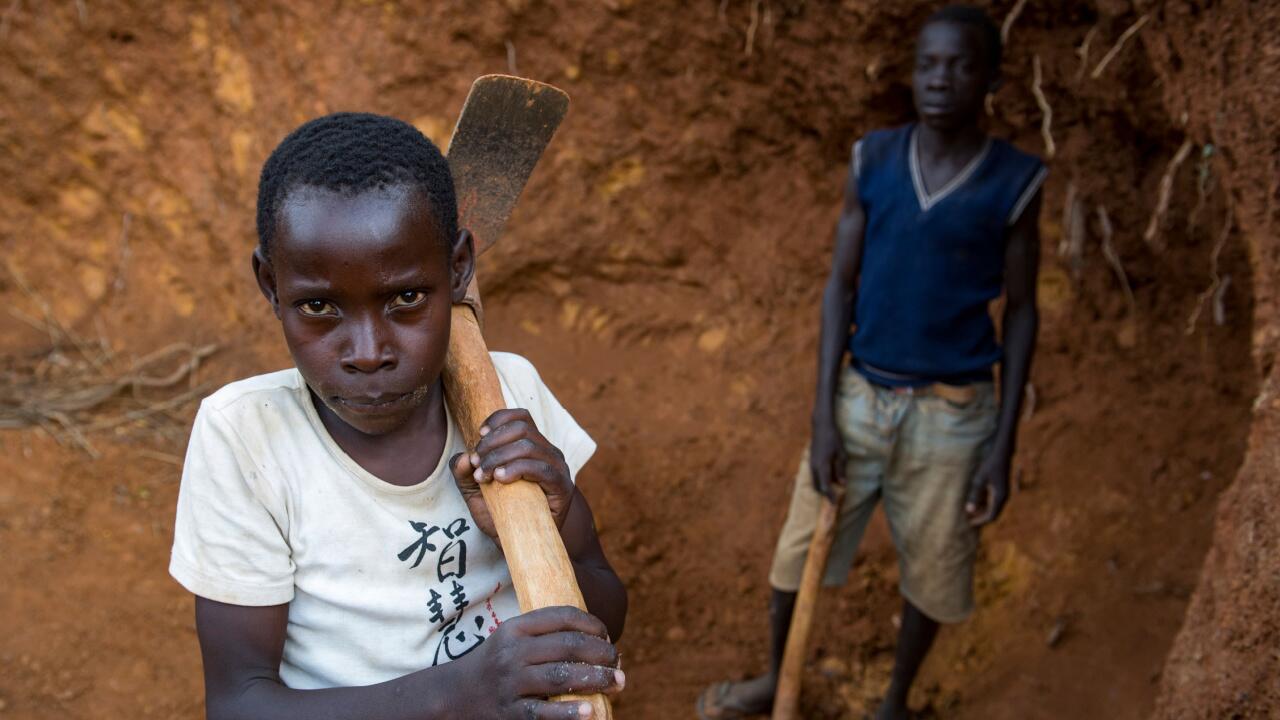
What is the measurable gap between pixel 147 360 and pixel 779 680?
280 centimetres

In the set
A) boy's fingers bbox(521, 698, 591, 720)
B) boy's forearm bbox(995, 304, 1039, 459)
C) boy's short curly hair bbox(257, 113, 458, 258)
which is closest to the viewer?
boy's fingers bbox(521, 698, 591, 720)

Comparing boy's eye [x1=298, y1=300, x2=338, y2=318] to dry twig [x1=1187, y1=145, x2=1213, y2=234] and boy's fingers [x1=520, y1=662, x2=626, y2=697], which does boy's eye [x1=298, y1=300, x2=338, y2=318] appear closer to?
boy's fingers [x1=520, y1=662, x2=626, y2=697]

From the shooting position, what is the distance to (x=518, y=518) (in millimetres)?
1242

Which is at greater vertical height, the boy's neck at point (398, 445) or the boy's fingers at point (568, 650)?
the boy's neck at point (398, 445)

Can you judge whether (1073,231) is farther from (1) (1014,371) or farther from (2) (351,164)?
(2) (351,164)

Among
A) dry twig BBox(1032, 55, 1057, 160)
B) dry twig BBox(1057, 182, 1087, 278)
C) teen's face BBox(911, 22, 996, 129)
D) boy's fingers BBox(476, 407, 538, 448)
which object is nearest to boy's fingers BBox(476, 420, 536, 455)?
boy's fingers BBox(476, 407, 538, 448)

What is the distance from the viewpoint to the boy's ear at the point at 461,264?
136 cm

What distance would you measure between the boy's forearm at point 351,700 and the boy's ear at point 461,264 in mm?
526

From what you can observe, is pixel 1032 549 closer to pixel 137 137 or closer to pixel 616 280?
pixel 616 280

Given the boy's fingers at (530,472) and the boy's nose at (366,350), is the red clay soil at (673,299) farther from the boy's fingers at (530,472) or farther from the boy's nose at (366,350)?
the boy's nose at (366,350)

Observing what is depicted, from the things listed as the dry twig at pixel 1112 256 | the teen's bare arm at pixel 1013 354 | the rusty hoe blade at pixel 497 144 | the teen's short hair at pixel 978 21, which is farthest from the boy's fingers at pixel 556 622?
the dry twig at pixel 1112 256

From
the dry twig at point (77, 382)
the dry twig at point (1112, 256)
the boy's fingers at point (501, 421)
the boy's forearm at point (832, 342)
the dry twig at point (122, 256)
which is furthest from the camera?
the dry twig at point (122, 256)

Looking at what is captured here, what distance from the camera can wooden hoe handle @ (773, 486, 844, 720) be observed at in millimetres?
2660

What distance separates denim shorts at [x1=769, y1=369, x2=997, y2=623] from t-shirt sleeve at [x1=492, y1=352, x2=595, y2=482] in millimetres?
1342
